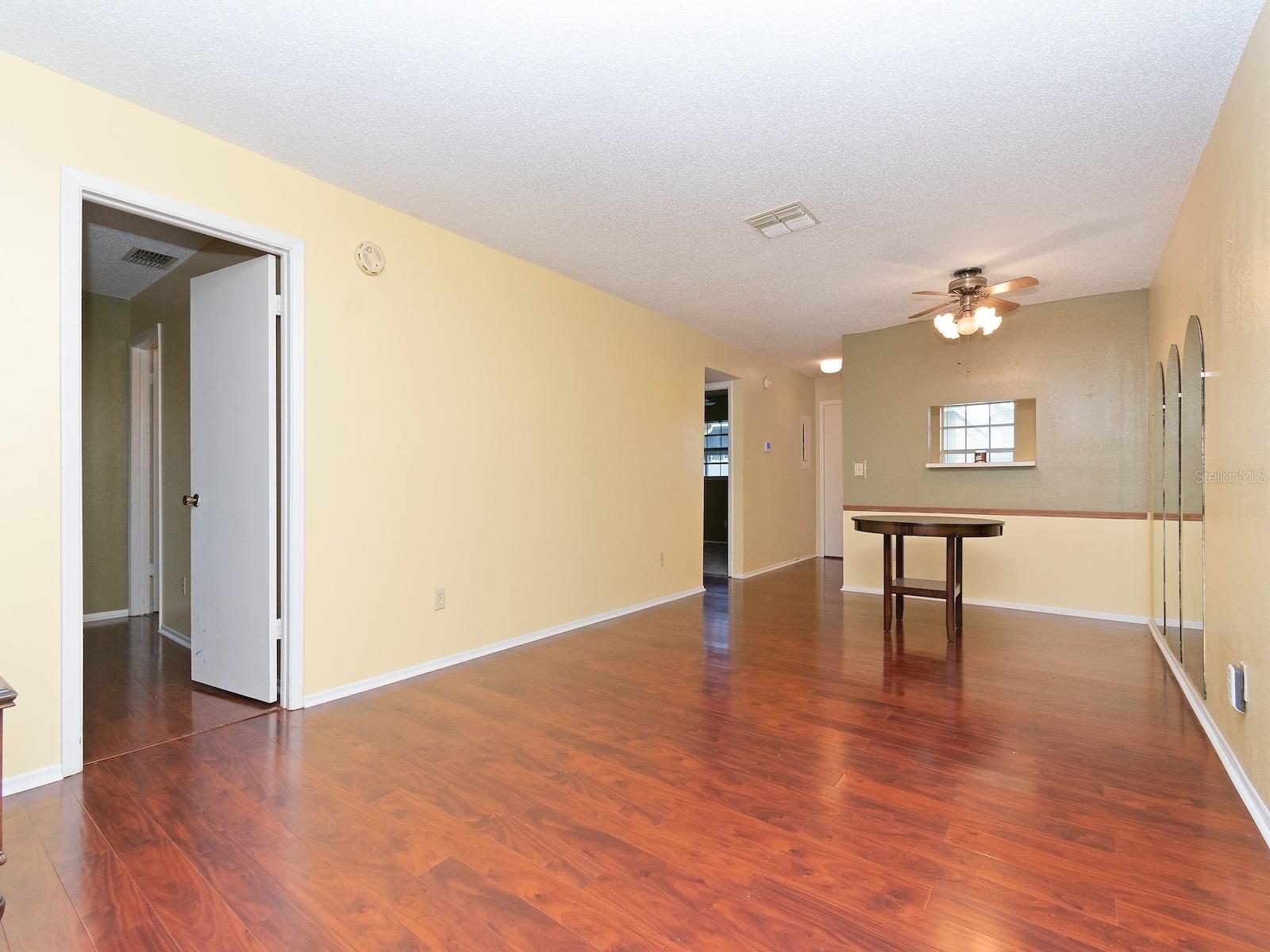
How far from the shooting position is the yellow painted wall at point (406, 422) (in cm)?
216

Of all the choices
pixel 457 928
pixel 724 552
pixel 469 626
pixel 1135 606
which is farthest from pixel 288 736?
pixel 724 552

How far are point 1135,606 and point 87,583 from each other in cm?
769

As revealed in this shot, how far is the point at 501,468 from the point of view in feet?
12.8

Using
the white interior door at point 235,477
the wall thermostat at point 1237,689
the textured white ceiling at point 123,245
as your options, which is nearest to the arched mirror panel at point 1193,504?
the wall thermostat at point 1237,689

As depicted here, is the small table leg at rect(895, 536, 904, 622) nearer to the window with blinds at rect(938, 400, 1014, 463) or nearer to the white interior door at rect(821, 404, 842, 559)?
the window with blinds at rect(938, 400, 1014, 463)

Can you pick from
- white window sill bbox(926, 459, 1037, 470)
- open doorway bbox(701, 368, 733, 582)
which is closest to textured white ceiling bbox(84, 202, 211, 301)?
white window sill bbox(926, 459, 1037, 470)

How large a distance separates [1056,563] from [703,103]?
14.7 feet

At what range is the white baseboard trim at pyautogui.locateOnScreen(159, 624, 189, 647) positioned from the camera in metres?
4.08

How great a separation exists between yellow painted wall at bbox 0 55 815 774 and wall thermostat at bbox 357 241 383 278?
0.14 ft

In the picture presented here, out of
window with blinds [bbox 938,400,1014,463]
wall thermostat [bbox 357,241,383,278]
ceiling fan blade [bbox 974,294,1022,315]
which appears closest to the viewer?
wall thermostat [bbox 357,241,383,278]

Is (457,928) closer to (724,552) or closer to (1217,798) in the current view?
(1217,798)

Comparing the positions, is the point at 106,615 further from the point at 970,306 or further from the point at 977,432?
the point at 977,432

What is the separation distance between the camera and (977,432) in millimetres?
5531

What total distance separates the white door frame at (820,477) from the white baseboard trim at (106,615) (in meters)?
7.07
